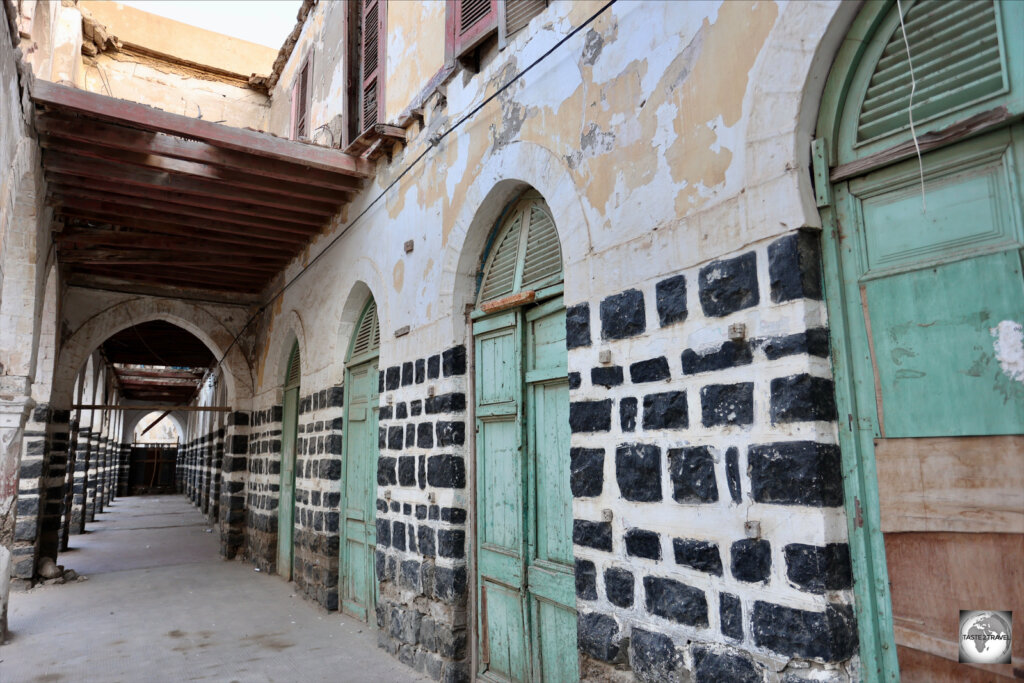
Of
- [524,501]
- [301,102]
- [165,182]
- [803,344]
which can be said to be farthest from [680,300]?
[301,102]

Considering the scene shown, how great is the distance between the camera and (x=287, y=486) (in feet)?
25.9

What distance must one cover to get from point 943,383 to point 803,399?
0.39 metres

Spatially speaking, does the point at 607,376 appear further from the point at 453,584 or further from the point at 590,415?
the point at 453,584

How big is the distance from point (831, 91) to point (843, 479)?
1.31m

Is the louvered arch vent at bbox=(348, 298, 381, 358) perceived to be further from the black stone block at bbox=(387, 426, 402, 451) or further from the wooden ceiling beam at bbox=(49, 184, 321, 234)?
the wooden ceiling beam at bbox=(49, 184, 321, 234)

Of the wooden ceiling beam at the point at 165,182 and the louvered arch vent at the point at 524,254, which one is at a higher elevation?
the wooden ceiling beam at the point at 165,182

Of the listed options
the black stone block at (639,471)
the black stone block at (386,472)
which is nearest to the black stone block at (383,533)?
the black stone block at (386,472)

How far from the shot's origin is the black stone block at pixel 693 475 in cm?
247

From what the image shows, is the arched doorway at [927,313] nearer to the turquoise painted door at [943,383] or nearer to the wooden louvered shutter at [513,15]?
the turquoise painted door at [943,383]

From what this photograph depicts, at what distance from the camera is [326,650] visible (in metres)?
5.05

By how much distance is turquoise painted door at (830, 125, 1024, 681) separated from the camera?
6.13ft

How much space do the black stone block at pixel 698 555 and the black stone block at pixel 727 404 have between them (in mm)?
441

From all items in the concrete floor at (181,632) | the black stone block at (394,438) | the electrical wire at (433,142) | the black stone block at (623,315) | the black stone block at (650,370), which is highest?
the electrical wire at (433,142)

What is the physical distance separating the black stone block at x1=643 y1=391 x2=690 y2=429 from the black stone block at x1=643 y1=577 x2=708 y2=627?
23.5 inches
